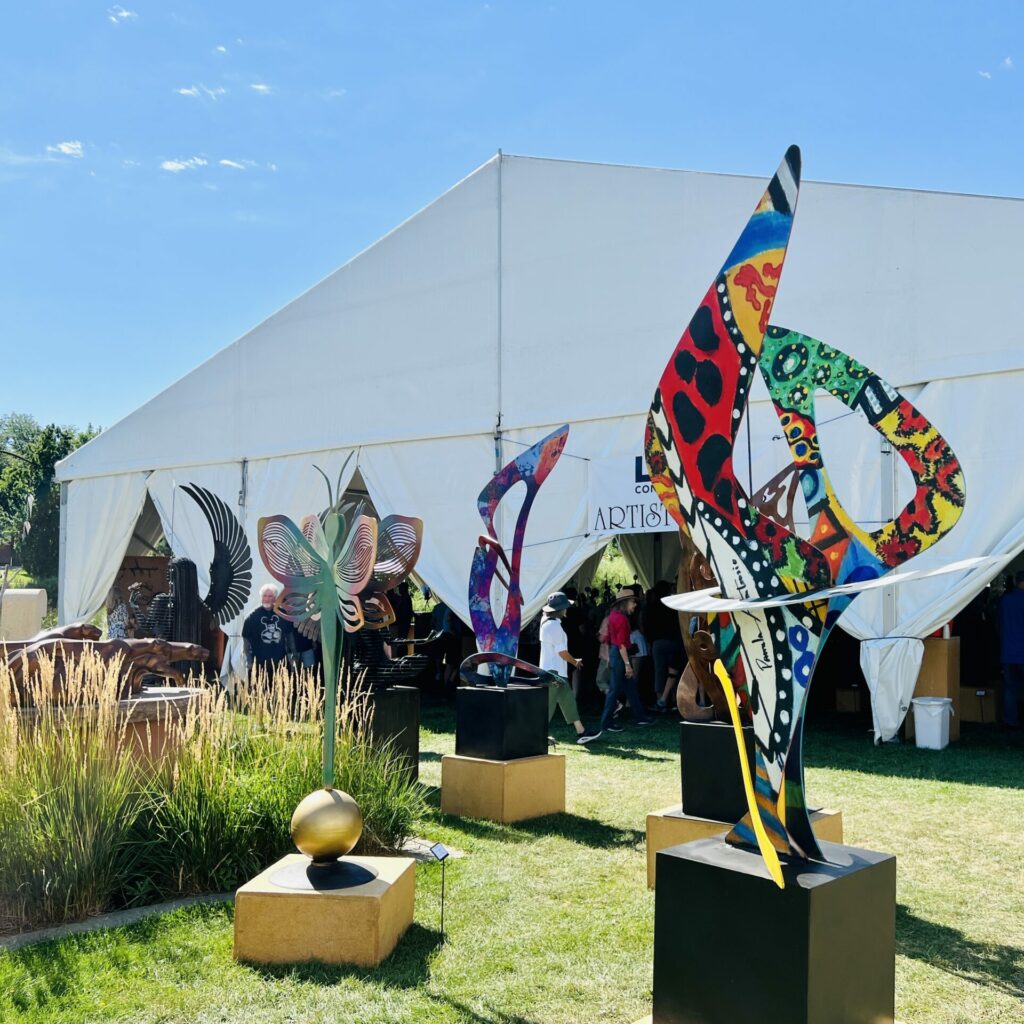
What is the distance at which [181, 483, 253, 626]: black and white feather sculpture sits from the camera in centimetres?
1359

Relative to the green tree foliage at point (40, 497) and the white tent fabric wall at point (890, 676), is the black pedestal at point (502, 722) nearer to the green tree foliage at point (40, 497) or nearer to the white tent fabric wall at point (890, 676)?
the white tent fabric wall at point (890, 676)

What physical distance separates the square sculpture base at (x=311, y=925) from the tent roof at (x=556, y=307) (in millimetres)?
7097

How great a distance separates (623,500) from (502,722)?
4.49 meters

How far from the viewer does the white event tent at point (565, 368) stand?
8602 mm

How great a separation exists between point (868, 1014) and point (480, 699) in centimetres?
375

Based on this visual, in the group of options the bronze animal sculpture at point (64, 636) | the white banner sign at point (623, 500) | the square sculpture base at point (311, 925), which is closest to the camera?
the square sculpture base at point (311, 925)

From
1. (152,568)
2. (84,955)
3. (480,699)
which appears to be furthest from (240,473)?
(84,955)

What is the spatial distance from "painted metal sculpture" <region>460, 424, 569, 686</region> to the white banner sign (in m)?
2.36

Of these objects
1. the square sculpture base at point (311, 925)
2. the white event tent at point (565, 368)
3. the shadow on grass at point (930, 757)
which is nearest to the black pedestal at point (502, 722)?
the square sculpture base at point (311, 925)

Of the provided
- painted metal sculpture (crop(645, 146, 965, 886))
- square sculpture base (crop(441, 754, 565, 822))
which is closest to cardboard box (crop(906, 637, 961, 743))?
square sculpture base (crop(441, 754, 565, 822))

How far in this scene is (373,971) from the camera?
11.8 feet

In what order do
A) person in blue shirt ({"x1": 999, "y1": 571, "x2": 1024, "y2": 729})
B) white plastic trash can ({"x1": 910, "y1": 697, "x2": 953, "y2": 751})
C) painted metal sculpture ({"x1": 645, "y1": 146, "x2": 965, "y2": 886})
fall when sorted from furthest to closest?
1. person in blue shirt ({"x1": 999, "y1": 571, "x2": 1024, "y2": 729})
2. white plastic trash can ({"x1": 910, "y1": 697, "x2": 953, "y2": 751})
3. painted metal sculpture ({"x1": 645, "y1": 146, "x2": 965, "y2": 886})

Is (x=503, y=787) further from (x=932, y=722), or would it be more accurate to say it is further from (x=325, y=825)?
(x=932, y=722)

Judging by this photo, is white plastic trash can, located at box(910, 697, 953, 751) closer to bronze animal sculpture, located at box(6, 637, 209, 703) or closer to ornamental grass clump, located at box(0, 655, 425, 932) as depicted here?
ornamental grass clump, located at box(0, 655, 425, 932)
